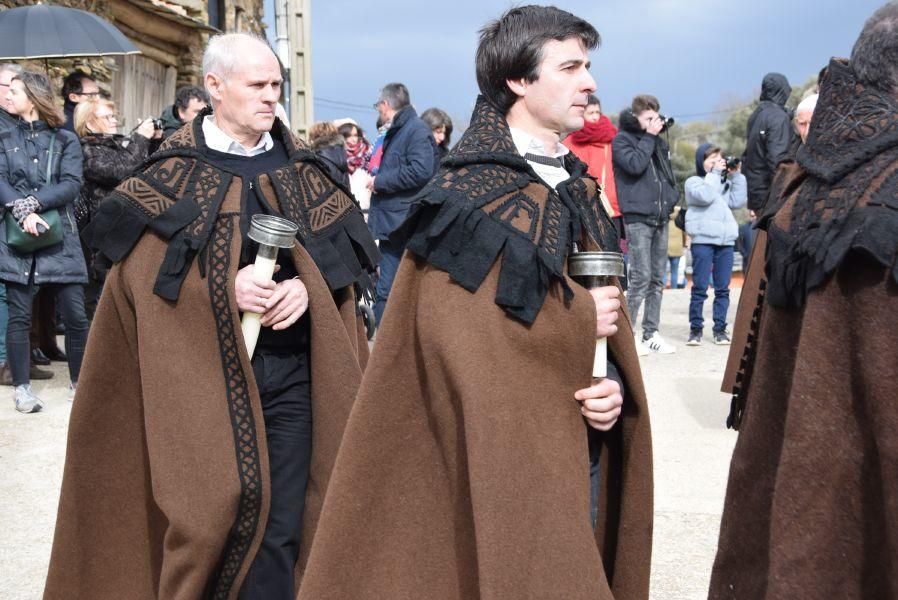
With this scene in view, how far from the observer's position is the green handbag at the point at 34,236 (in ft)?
24.2

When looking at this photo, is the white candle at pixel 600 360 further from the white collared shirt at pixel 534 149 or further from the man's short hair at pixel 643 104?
the man's short hair at pixel 643 104

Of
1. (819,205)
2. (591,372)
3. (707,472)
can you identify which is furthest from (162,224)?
(707,472)

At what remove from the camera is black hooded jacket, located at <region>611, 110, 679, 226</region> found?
30.2ft

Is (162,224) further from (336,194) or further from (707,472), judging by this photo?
(707,472)

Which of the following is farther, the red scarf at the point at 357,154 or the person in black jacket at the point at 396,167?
the red scarf at the point at 357,154

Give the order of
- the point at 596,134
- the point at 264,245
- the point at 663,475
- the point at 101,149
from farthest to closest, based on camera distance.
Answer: the point at 596,134, the point at 101,149, the point at 663,475, the point at 264,245

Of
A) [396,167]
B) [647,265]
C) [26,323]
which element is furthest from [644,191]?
[26,323]

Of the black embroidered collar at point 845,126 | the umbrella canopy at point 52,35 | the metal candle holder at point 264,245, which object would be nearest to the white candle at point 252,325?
the metal candle holder at point 264,245

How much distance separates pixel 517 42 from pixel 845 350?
117 cm

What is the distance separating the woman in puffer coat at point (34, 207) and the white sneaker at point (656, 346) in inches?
190

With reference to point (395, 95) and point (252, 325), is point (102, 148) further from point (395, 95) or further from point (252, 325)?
point (252, 325)

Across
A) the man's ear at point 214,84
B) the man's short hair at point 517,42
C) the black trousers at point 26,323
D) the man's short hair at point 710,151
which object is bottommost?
the black trousers at point 26,323

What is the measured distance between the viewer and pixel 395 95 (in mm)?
9266

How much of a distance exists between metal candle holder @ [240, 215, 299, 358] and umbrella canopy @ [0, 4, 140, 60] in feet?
18.5
